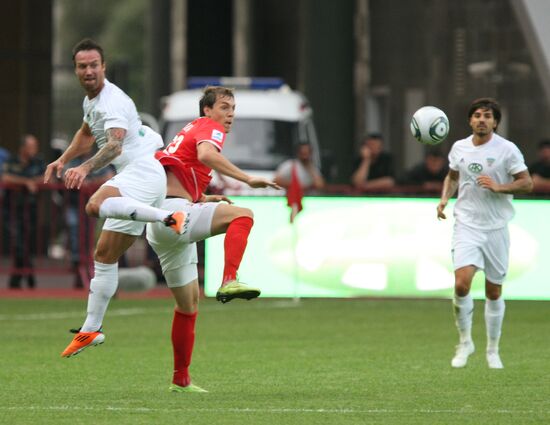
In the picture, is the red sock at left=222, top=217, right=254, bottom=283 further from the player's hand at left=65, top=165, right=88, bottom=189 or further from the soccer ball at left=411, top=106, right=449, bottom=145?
the soccer ball at left=411, top=106, right=449, bottom=145

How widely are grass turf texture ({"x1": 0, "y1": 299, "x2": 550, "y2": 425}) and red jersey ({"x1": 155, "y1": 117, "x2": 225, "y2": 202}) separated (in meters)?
1.49

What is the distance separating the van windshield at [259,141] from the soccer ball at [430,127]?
38.3 feet

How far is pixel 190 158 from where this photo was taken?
1188cm

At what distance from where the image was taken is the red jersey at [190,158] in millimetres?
11789

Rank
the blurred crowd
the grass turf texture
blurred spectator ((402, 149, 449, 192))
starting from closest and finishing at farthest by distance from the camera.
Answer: the grass turf texture < the blurred crowd < blurred spectator ((402, 149, 449, 192))

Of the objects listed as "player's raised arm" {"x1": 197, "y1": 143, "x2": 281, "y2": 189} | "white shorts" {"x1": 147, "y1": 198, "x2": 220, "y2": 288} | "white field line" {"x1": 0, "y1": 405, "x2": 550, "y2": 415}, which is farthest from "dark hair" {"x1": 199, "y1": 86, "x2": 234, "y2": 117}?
"white field line" {"x1": 0, "y1": 405, "x2": 550, "y2": 415}

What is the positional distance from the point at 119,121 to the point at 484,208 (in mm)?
3559

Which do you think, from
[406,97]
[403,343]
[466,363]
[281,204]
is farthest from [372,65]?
[466,363]

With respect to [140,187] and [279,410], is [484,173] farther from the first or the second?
[279,410]

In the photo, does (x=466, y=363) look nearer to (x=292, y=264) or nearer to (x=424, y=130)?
(x=424, y=130)

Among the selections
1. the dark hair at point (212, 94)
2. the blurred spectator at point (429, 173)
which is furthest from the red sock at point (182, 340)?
the blurred spectator at point (429, 173)

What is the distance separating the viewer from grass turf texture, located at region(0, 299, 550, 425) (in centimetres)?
1111

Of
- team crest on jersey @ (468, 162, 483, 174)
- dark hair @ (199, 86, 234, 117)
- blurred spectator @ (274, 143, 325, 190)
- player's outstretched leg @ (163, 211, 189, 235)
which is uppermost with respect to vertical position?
dark hair @ (199, 86, 234, 117)

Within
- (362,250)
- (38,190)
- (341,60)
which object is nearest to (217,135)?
(362,250)
